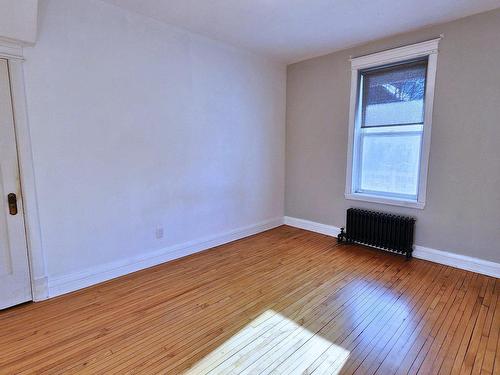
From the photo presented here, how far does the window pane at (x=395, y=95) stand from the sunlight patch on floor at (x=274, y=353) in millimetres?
2891

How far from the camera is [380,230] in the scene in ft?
12.0

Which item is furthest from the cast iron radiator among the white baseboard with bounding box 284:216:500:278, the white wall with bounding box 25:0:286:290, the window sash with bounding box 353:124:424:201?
the white wall with bounding box 25:0:286:290

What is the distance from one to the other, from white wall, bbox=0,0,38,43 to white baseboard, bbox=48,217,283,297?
211 centimetres

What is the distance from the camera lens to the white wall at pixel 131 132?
2.47 m

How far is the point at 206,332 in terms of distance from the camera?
208 centimetres

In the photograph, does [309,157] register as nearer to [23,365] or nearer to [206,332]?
[206,332]

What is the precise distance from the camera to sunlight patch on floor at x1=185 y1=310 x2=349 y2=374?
1737 millimetres

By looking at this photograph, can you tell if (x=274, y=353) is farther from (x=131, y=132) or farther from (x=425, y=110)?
(x=425, y=110)

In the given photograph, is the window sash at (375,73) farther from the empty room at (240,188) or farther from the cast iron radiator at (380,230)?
the cast iron radiator at (380,230)

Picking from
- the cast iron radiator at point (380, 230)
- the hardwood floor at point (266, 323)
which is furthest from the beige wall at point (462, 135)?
the hardwood floor at point (266, 323)

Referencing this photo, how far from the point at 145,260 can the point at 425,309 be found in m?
2.89

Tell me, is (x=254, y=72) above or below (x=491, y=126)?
above

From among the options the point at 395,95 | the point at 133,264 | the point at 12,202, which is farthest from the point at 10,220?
the point at 395,95

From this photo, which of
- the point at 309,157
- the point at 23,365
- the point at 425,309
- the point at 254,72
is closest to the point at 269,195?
the point at 309,157
